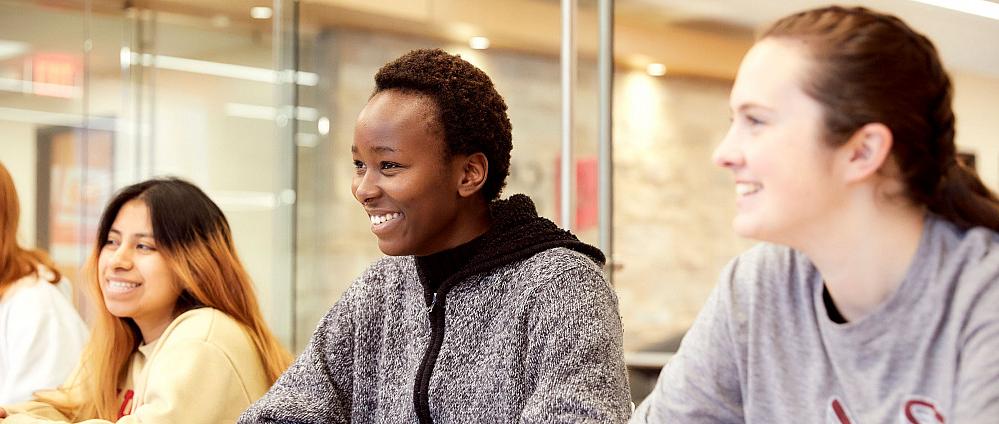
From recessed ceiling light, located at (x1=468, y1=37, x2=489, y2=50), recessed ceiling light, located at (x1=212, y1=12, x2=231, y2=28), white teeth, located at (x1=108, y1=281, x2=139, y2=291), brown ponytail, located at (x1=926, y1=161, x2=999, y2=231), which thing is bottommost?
white teeth, located at (x1=108, y1=281, x2=139, y2=291)

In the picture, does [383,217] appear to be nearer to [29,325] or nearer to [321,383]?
[321,383]

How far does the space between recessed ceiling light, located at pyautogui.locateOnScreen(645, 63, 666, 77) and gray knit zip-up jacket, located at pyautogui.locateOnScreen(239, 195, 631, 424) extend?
2285mm

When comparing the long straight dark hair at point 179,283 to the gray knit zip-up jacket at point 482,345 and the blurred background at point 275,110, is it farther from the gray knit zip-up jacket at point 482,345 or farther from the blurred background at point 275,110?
the blurred background at point 275,110

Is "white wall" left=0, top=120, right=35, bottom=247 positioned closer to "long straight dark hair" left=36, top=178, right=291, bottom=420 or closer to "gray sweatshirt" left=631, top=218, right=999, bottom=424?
"long straight dark hair" left=36, top=178, right=291, bottom=420

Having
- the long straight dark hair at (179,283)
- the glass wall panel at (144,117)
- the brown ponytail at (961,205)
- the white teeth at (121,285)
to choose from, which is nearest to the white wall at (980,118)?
the brown ponytail at (961,205)

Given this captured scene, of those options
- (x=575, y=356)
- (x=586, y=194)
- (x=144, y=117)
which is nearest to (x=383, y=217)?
(x=575, y=356)

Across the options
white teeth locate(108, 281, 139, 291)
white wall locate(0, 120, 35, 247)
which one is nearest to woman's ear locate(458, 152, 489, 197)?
white teeth locate(108, 281, 139, 291)

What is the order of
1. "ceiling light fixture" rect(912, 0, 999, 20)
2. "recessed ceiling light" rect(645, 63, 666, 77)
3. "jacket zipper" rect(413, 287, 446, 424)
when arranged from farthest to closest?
"recessed ceiling light" rect(645, 63, 666, 77) < "ceiling light fixture" rect(912, 0, 999, 20) < "jacket zipper" rect(413, 287, 446, 424)

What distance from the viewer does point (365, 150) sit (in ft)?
6.12

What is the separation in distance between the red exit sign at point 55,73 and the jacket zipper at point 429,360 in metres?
4.08

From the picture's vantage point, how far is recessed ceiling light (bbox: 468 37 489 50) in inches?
177

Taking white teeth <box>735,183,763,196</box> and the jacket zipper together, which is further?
the jacket zipper

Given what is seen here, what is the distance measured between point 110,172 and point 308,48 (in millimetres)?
1176

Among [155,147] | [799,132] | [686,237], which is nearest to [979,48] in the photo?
[686,237]
